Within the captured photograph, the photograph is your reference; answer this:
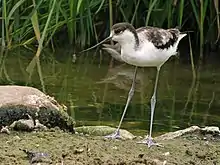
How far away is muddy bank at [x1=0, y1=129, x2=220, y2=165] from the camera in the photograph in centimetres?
316

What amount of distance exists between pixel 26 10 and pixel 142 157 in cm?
440

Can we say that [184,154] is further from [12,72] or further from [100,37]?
[100,37]

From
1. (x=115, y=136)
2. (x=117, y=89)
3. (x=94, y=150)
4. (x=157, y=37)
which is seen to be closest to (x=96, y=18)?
(x=117, y=89)

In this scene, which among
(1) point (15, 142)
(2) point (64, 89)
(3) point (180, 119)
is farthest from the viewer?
(2) point (64, 89)

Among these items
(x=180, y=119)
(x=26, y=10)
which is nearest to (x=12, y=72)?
(x=26, y=10)

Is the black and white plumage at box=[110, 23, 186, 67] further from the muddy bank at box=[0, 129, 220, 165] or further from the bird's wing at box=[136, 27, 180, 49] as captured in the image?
the muddy bank at box=[0, 129, 220, 165]

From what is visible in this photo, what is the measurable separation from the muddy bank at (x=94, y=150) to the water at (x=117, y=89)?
100cm

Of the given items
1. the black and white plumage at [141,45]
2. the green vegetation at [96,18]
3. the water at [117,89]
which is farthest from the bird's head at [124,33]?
the green vegetation at [96,18]

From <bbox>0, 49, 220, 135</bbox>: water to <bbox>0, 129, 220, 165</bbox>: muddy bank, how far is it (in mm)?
996

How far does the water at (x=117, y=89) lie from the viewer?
→ 4.93m

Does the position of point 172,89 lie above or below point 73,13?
below

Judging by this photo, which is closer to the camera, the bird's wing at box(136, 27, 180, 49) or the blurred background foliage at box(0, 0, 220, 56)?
the bird's wing at box(136, 27, 180, 49)

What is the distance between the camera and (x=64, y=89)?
5.71 m

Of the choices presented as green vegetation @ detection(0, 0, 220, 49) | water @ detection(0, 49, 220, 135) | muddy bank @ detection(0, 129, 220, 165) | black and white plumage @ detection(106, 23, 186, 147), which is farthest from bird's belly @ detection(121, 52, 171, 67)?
green vegetation @ detection(0, 0, 220, 49)
